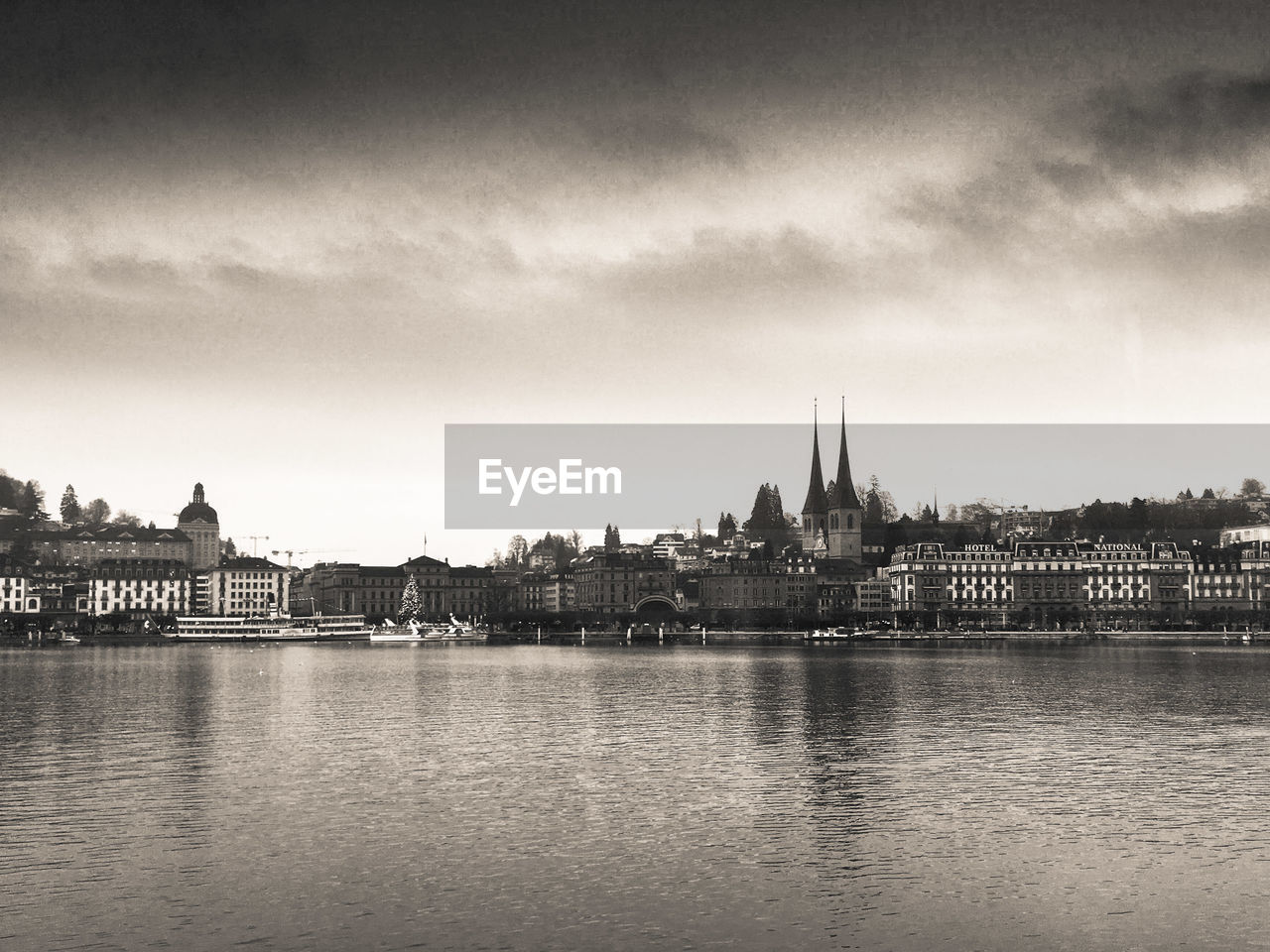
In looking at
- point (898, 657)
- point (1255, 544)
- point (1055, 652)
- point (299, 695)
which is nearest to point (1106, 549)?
point (1255, 544)

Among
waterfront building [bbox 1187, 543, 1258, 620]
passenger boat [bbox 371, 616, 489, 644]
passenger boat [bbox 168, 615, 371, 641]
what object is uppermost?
waterfront building [bbox 1187, 543, 1258, 620]

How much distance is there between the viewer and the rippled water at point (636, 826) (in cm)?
2162

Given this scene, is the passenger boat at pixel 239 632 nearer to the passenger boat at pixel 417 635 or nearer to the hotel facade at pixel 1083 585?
the passenger boat at pixel 417 635

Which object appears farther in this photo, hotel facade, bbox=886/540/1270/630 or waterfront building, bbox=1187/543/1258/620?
waterfront building, bbox=1187/543/1258/620

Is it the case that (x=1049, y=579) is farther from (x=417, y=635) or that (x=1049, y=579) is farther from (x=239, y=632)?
(x=239, y=632)

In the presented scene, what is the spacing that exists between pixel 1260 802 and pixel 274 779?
25.1 m

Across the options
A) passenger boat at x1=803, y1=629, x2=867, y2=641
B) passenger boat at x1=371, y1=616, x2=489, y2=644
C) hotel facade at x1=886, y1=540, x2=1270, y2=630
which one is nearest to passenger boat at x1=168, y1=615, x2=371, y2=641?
passenger boat at x1=371, y1=616, x2=489, y2=644

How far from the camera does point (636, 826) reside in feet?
97.3

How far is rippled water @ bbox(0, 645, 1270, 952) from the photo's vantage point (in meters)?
21.6

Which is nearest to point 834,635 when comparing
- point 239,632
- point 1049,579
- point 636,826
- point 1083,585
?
point 1049,579

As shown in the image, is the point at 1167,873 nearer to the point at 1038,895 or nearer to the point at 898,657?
the point at 1038,895

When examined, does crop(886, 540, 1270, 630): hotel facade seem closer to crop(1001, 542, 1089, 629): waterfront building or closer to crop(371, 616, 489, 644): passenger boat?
crop(1001, 542, 1089, 629): waterfront building

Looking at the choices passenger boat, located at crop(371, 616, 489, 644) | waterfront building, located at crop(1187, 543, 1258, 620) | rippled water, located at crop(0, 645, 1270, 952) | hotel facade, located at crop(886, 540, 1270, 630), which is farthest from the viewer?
passenger boat, located at crop(371, 616, 489, 644)

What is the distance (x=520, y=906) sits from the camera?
74.5ft
